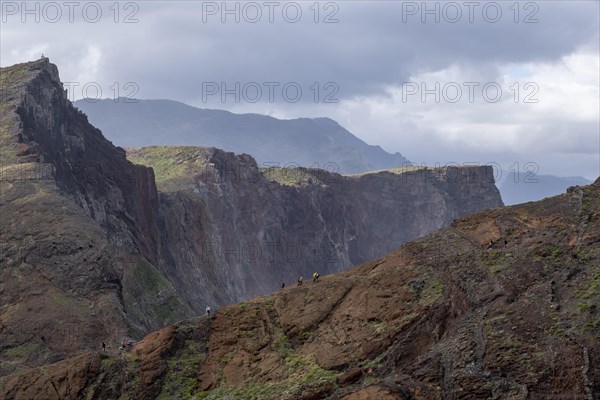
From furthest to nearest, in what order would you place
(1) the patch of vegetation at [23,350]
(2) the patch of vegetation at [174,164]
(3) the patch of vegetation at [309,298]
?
(2) the patch of vegetation at [174,164] → (1) the patch of vegetation at [23,350] → (3) the patch of vegetation at [309,298]

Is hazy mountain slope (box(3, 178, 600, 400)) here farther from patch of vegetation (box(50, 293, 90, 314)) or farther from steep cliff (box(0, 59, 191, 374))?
patch of vegetation (box(50, 293, 90, 314))

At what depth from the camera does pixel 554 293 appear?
4241cm

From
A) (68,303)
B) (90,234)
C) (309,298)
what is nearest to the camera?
(309,298)

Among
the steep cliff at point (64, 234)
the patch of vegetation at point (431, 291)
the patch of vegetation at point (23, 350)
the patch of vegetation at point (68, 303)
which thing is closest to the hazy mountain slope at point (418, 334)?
the patch of vegetation at point (431, 291)

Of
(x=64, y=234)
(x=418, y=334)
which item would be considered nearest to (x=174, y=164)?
(x=64, y=234)

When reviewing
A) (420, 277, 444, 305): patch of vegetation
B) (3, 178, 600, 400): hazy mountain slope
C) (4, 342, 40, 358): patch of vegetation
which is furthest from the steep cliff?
(420, 277, 444, 305): patch of vegetation

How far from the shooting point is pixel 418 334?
44188 mm

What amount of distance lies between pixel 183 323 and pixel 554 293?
22.3 meters

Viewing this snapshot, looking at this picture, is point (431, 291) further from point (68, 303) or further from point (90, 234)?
point (90, 234)

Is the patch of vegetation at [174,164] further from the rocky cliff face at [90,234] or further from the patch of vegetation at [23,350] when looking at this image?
the patch of vegetation at [23,350]

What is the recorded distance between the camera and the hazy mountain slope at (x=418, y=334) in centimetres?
3831

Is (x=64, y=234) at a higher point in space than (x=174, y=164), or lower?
lower

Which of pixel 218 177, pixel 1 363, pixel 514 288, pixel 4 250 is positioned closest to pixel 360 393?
pixel 514 288

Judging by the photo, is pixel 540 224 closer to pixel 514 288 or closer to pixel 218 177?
pixel 514 288
